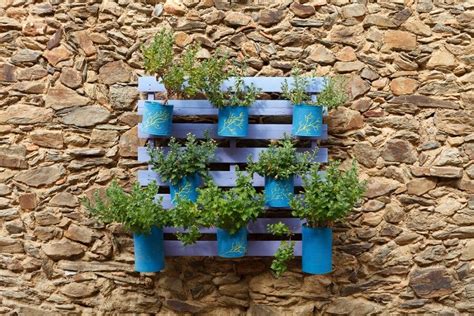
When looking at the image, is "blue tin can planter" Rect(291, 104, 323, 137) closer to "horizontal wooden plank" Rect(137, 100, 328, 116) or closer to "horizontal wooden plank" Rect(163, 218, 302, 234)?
"horizontal wooden plank" Rect(137, 100, 328, 116)

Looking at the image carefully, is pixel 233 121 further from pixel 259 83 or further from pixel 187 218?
pixel 187 218

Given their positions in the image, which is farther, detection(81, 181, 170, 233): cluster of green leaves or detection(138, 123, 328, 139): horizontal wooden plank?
detection(138, 123, 328, 139): horizontal wooden plank

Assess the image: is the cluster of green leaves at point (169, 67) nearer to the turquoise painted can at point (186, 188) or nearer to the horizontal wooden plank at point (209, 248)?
the turquoise painted can at point (186, 188)

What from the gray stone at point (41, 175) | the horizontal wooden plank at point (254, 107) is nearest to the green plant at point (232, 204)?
the horizontal wooden plank at point (254, 107)

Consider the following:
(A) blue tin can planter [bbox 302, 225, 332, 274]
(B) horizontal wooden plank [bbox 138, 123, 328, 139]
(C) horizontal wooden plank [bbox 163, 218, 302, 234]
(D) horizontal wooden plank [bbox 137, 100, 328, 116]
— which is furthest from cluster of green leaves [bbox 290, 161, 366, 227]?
(D) horizontal wooden plank [bbox 137, 100, 328, 116]

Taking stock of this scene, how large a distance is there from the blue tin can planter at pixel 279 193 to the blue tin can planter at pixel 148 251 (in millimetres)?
588

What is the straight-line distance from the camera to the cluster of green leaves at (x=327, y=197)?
212 centimetres

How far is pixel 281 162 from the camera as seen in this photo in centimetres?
220

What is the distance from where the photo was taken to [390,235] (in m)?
2.46

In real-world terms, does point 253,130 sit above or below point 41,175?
above

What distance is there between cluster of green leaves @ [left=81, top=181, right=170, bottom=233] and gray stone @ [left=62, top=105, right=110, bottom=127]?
0.46 metres

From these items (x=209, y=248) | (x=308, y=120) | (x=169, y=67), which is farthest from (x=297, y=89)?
(x=209, y=248)

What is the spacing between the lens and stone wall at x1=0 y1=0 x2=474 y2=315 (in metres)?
2.46

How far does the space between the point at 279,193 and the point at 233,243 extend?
34 centimetres
